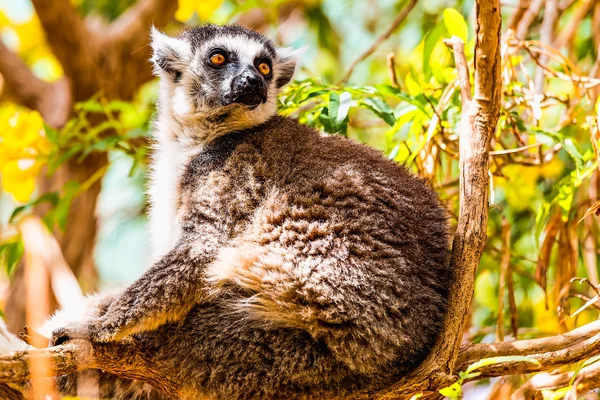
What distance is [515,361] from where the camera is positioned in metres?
2.80

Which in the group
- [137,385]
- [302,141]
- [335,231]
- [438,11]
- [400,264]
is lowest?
[137,385]

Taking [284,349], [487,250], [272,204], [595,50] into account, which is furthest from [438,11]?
[284,349]

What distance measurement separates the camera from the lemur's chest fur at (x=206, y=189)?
3.51 metres

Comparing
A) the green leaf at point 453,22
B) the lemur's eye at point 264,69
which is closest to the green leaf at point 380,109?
the green leaf at point 453,22

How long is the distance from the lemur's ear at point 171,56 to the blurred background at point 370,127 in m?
0.54

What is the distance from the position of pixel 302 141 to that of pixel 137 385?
1478mm

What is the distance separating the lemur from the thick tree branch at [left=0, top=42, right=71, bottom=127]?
119 inches

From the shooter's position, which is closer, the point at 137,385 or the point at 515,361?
the point at 515,361

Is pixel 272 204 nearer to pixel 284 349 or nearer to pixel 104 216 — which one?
pixel 284 349

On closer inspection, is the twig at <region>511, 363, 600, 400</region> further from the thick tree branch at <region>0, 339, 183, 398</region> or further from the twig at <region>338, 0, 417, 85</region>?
the twig at <region>338, 0, 417, 85</region>

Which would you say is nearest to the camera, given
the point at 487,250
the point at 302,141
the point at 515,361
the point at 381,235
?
the point at 515,361

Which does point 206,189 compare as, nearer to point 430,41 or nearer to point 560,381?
point 430,41

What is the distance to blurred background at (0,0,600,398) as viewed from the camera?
13.2 feet

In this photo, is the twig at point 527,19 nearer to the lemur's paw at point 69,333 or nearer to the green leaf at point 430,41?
the green leaf at point 430,41
